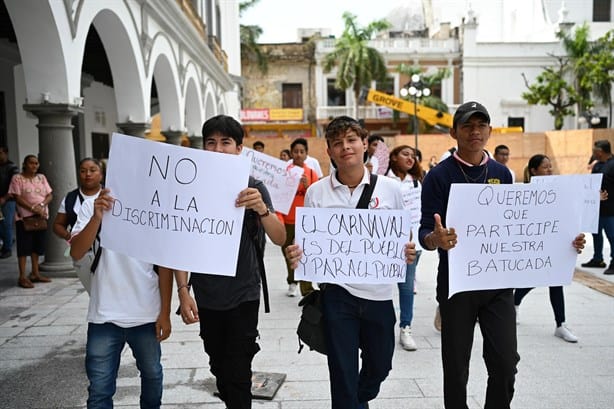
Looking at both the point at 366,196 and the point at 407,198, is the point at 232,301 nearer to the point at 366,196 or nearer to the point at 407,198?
the point at 366,196

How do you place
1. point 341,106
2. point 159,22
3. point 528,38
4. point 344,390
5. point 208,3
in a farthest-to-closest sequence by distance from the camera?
point 528,38 → point 341,106 → point 208,3 → point 159,22 → point 344,390

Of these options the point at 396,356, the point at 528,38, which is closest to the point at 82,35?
the point at 396,356

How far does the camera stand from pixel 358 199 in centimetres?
296

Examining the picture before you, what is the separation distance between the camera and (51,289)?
7.04 m

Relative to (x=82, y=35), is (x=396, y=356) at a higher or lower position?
lower

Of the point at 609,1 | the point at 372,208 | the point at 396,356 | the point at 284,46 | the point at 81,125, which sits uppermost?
the point at 609,1

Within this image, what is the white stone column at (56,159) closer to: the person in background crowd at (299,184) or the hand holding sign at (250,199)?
the person in background crowd at (299,184)

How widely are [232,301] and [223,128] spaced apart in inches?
36.0

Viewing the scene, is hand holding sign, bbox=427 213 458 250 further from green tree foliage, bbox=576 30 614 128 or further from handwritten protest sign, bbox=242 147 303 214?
green tree foliage, bbox=576 30 614 128

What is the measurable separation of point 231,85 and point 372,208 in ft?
76.9

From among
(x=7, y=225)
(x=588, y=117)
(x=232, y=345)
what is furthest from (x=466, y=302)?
(x=588, y=117)

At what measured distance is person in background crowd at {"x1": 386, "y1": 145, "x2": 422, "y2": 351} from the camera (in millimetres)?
4762

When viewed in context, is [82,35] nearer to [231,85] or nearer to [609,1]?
[231,85]

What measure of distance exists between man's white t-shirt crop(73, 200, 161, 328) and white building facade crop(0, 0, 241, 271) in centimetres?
527
